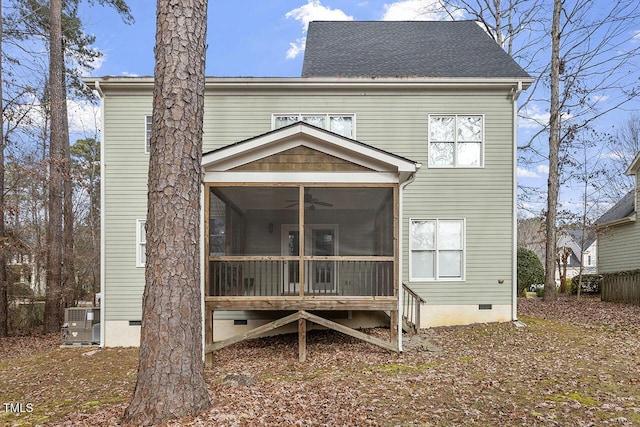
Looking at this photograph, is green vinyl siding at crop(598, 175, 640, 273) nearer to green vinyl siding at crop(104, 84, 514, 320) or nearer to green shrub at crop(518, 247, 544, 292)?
green shrub at crop(518, 247, 544, 292)

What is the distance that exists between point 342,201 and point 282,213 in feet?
4.91

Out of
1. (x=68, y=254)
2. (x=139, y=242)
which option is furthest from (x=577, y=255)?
(x=68, y=254)

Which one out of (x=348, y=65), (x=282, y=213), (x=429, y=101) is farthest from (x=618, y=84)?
(x=282, y=213)

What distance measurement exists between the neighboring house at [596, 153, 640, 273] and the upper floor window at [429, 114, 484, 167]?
962 cm

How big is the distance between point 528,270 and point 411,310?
12264mm

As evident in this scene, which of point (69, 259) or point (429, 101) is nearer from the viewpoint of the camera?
point (429, 101)

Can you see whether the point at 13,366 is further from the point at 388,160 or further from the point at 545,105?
the point at 545,105

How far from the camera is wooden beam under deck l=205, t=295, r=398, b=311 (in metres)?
7.52

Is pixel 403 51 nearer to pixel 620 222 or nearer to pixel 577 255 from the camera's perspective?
pixel 620 222

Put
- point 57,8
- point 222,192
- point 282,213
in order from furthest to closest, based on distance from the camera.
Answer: point 57,8 → point 282,213 → point 222,192

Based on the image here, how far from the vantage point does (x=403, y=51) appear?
12375mm

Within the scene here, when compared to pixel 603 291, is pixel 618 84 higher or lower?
higher

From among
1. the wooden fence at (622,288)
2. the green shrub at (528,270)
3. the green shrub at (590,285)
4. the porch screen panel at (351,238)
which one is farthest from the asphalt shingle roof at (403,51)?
the green shrub at (590,285)

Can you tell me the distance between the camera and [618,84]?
52.1ft
